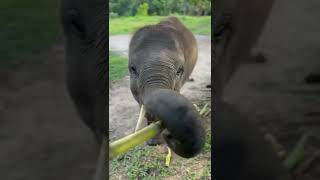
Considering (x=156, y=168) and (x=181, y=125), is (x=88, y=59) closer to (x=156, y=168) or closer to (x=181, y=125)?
(x=181, y=125)

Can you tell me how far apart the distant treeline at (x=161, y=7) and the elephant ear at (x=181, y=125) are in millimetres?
884

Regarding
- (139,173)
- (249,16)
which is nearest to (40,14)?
(249,16)

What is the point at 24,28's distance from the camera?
0.55 metres

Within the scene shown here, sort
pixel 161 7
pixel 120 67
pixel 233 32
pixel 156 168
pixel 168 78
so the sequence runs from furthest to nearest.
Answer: pixel 161 7 < pixel 120 67 < pixel 168 78 < pixel 156 168 < pixel 233 32

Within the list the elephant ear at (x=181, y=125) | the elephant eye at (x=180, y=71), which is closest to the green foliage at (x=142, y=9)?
the elephant eye at (x=180, y=71)

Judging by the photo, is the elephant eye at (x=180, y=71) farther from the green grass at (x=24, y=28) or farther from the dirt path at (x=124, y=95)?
the green grass at (x=24, y=28)

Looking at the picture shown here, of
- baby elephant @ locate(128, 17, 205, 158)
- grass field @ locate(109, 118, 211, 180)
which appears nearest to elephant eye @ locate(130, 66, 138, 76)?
baby elephant @ locate(128, 17, 205, 158)

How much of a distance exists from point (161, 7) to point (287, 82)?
176 cm

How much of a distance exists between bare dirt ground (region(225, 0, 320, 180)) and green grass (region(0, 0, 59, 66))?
0.80ft

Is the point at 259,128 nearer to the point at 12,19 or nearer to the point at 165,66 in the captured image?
the point at 12,19

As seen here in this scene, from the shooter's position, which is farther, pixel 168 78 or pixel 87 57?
pixel 168 78

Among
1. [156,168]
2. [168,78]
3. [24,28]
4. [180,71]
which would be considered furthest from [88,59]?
[180,71]

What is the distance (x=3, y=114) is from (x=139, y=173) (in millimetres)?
837

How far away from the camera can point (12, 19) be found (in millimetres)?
553
